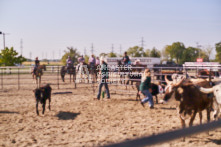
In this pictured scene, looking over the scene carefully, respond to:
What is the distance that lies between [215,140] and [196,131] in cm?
400

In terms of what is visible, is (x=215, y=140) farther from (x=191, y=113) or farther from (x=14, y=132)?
A: (x=14, y=132)

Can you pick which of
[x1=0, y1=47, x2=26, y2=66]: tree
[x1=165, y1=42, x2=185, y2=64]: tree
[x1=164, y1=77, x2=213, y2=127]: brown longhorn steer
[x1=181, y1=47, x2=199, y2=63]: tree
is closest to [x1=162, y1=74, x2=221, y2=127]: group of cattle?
[x1=164, y1=77, x2=213, y2=127]: brown longhorn steer

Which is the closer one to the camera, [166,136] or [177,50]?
[166,136]

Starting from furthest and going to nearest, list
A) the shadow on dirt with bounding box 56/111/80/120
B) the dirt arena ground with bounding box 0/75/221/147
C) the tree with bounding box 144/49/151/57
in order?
the tree with bounding box 144/49/151/57, the shadow on dirt with bounding box 56/111/80/120, the dirt arena ground with bounding box 0/75/221/147

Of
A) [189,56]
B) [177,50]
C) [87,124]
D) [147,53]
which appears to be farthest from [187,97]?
[147,53]

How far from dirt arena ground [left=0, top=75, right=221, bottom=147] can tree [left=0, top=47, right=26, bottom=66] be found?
3461 cm

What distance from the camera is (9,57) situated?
1569 inches

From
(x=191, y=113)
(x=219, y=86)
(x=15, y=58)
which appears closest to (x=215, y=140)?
(x=191, y=113)

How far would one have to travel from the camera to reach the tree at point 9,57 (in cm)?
3966

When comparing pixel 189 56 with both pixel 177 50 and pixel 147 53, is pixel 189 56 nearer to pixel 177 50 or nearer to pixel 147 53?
pixel 177 50

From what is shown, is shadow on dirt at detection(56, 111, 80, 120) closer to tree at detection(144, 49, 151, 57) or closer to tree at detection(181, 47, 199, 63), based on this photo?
tree at detection(181, 47, 199, 63)

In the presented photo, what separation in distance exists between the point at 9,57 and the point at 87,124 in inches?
1530

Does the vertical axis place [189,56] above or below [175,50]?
below

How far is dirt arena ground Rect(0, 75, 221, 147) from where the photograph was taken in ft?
15.1
